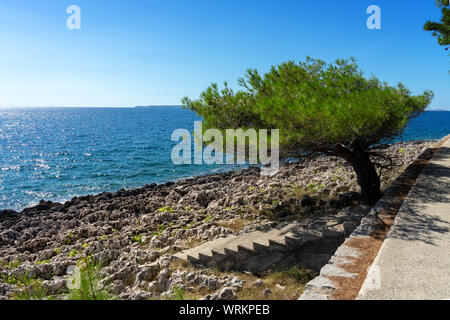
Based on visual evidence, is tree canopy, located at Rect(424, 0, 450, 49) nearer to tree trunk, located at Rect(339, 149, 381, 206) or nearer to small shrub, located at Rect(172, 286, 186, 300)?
tree trunk, located at Rect(339, 149, 381, 206)

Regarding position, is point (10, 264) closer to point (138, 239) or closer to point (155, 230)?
point (138, 239)

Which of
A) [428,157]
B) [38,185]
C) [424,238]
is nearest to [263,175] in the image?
[428,157]

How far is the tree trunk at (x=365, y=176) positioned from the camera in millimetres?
10406

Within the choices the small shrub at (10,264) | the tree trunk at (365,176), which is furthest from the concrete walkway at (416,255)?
the small shrub at (10,264)

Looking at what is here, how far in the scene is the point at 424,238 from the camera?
601 cm

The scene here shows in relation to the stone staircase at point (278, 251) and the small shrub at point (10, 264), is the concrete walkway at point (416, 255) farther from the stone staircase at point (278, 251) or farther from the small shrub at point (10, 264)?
the small shrub at point (10, 264)

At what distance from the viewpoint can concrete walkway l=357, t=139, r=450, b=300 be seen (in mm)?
4294

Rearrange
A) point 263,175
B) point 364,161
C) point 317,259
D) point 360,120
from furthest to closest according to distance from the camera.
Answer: point 263,175 → point 364,161 → point 360,120 → point 317,259

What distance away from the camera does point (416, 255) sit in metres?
5.37

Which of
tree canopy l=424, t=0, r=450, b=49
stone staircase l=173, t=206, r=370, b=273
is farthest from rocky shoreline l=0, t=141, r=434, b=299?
tree canopy l=424, t=0, r=450, b=49

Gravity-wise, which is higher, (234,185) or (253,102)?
(253,102)
